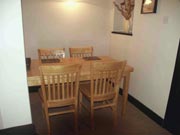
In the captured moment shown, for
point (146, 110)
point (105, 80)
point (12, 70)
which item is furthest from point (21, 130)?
point (146, 110)

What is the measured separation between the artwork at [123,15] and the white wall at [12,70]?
76.2 inches

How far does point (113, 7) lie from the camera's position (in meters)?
3.36

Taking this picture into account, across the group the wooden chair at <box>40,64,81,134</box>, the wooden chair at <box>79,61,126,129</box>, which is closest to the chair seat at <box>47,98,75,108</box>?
Result: the wooden chair at <box>40,64,81,134</box>

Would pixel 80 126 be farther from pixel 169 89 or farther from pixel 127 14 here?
pixel 127 14

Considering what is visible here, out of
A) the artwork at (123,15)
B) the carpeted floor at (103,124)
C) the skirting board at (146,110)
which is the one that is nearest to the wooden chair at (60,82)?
the carpeted floor at (103,124)

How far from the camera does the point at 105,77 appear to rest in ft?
6.46

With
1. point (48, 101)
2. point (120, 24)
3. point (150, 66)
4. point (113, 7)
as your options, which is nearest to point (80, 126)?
point (48, 101)

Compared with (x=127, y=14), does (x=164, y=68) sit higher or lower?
lower

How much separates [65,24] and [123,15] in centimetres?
112

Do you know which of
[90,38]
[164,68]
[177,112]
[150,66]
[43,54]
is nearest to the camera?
[177,112]

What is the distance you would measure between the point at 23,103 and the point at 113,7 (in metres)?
2.52

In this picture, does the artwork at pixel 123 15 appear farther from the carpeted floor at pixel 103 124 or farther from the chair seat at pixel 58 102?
the chair seat at pixel 58 102

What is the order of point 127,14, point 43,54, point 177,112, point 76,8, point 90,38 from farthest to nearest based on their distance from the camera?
point 90,38
point 76,8
point 127,14
point 43,54
point 177,112

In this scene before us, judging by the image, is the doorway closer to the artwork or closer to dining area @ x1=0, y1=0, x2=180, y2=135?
dining area @ x1=0, y1=0, x2=180, y2=135
